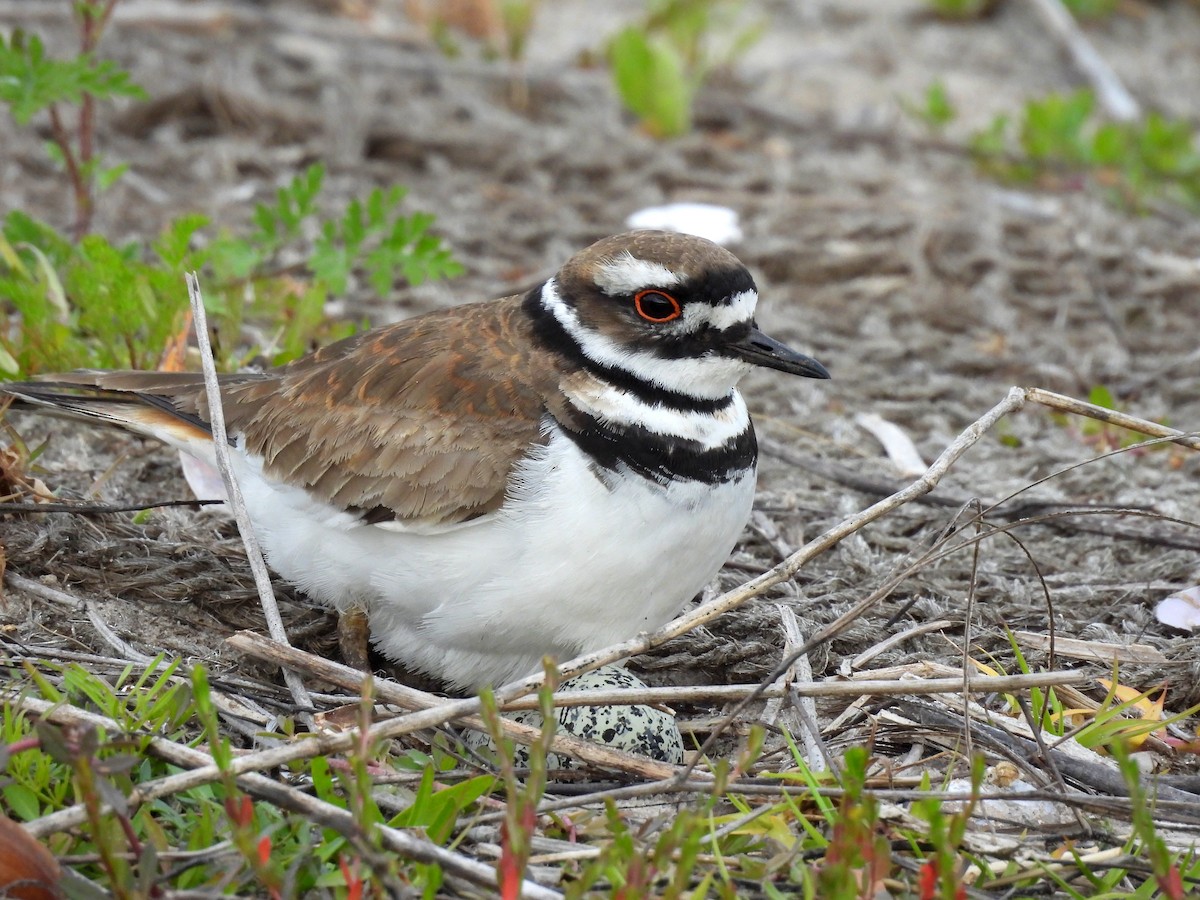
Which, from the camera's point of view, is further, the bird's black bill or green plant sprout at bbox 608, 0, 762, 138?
green plant sprout at bbox 608, 0, 762, 138

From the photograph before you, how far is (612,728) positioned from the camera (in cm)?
370

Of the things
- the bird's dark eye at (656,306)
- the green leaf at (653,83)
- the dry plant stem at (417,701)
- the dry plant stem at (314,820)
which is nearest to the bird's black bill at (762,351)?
the bird's dark eye at (656,306)

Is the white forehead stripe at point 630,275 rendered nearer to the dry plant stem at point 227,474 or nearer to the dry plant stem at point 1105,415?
the dry plant stem at point 1105,415

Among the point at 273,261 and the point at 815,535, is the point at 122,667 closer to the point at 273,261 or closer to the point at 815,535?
the point at 815,535

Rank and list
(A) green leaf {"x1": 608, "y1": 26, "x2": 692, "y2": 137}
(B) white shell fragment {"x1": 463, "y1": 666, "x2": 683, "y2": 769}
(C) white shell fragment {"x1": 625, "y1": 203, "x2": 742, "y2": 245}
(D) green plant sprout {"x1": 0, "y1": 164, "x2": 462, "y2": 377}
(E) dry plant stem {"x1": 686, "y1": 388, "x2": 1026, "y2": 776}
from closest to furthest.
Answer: (E) dry plant stem {"x1": 686, "y1": 388, "x2": 1026, "y2": 776}
(B) white shell fragment {"x1": 463, "y1": 666, "x2": 683, "y2": 769}
(D) green plant sprout {"x1": 0, "y1": 164, "x2": 462, "y2": 377}
(C) white shell fragment {"x1": 625, "y1": 203, "x2": 742, "y2": 245}
(A) green leaf {"x1": 608, "y1": 26, "x2": 692, "y2": 137}

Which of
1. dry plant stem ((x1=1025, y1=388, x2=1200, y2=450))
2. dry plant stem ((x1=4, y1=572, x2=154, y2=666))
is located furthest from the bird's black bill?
dry plant stem ((x1=4, y1=572, x2=154, y2=666))

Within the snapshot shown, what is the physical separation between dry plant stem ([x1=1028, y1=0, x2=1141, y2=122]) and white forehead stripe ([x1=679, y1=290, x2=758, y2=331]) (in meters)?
6.03

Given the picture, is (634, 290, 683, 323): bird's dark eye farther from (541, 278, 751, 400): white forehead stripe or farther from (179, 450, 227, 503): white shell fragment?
(179, 450, 227, 503): white shell fragment

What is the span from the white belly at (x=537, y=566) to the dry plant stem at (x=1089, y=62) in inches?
251

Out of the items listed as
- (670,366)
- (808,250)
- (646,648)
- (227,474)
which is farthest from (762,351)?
(808,250)

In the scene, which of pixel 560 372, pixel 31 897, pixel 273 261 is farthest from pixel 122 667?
pixel 273 261

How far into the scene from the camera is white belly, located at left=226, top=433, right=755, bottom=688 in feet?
12.3

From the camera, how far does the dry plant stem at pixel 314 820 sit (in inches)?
113

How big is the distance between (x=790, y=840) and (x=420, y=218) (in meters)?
3.08
